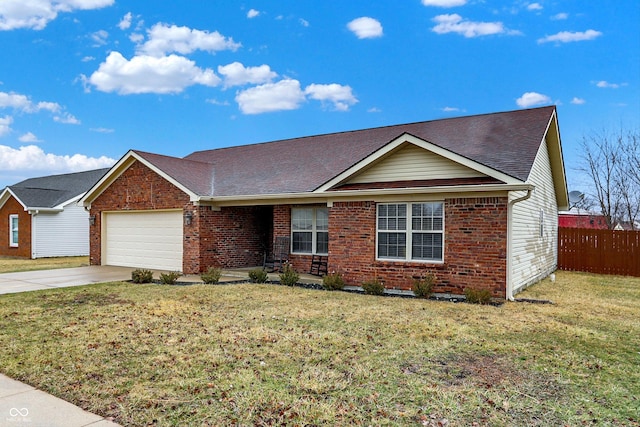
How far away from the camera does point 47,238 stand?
22.4m

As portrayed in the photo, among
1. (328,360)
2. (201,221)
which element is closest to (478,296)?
(328,360)

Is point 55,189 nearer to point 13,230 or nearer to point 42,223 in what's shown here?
point 13,230

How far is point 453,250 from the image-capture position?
9844mm

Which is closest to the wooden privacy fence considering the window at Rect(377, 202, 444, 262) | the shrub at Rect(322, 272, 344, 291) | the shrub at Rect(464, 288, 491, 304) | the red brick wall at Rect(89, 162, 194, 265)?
the window at Rect(377, 202, 444, 262)

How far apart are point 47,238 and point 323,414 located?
2327 centimetres

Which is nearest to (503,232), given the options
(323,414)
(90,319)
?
(323,414)

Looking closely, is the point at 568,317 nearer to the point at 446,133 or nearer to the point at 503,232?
the point at 503,232

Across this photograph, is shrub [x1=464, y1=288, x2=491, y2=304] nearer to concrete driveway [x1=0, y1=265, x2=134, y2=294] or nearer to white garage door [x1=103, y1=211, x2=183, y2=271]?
white garage door [x1=103, y1=211, x2=183, y2=271]

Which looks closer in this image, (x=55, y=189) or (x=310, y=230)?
(x=310, y=230)

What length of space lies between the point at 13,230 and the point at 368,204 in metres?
21.6

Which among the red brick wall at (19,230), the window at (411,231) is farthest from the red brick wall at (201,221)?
the red brick wall at (19,230)

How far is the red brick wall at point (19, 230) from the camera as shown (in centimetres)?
2225

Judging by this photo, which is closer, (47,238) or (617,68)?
(617,68)

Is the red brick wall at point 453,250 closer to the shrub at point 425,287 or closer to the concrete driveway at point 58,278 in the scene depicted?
the shrub at point 425,287
